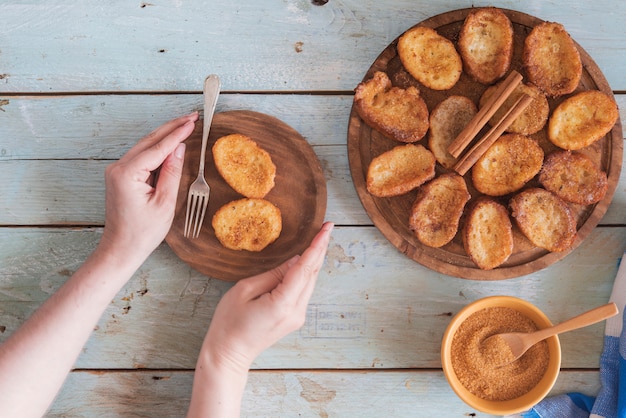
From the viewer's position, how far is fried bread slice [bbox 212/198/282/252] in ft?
5.66

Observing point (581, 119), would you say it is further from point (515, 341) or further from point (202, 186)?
point (202, 186)

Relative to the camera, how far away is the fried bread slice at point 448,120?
1.72 m

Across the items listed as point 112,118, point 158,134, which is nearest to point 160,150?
point 158,134

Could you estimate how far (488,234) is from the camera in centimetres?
172

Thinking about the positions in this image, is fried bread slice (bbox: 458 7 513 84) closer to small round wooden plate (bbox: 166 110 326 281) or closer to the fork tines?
small round wooden plate (bbox: 166 110 326 281)

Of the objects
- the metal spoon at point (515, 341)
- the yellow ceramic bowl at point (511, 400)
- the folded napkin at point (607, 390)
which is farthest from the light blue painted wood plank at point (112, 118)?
the folded napkin at point (607, 390)

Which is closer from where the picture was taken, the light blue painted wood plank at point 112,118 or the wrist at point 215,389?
the wrist at point 215,389

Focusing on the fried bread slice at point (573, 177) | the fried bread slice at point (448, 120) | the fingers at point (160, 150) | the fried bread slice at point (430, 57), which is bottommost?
the fingers at point (160, 150)

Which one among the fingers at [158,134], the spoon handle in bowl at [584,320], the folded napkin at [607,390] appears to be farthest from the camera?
the folded napkin at [607,390]

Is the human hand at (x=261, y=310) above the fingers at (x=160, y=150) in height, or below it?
below

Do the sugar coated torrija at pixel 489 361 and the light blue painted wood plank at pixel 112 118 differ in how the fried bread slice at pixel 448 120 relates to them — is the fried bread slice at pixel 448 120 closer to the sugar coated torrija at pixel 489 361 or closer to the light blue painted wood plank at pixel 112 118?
the light blue painted wood plank at pixel 112 118

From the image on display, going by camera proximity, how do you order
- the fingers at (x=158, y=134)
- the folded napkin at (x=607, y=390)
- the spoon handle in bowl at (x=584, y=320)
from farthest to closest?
the folded napkin at (x=607, y=390), the fingers at (x=158, y=134), the spoon handle in bowl at (x=584, y=320)

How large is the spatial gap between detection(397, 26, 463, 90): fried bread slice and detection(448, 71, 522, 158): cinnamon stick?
0.13 metres

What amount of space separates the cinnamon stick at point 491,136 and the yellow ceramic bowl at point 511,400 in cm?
41
